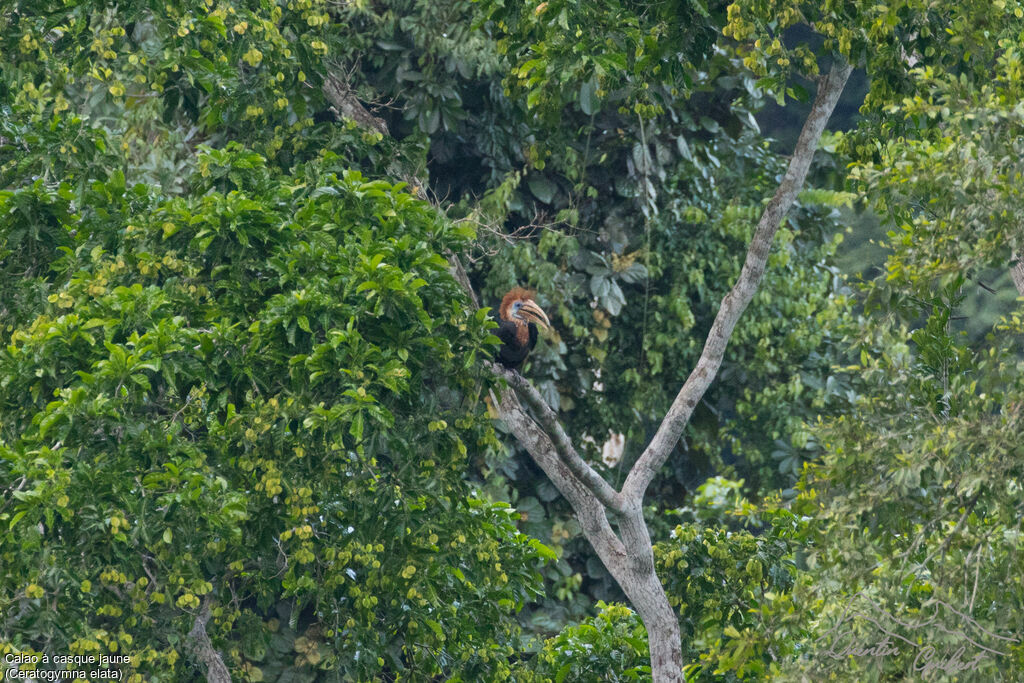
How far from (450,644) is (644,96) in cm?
249

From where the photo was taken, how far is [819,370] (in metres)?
8.73

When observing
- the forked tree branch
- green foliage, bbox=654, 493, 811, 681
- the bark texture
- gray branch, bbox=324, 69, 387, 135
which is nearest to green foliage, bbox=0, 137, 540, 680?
the forked tree branch

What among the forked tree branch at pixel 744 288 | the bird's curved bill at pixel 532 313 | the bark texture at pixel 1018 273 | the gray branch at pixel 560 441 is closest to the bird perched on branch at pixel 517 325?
the bird's curved bill at pixel 532 313

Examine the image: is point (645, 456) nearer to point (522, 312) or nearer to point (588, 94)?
point (522, 312)

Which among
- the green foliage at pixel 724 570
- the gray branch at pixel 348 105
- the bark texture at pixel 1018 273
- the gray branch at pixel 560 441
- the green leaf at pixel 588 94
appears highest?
the bark texture at pixel 1018 273

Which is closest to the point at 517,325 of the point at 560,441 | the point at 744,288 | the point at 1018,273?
the point at 560,441

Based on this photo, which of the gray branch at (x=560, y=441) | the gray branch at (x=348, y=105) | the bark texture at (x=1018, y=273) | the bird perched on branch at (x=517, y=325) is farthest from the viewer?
the gray branch at (x=348, y=105)

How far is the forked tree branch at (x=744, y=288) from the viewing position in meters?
5.29

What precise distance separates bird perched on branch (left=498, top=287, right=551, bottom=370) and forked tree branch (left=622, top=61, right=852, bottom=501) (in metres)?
0.80

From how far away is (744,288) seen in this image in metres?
5.38

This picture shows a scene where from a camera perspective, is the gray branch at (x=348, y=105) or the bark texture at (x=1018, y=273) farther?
the gray branch at (x=348, y=105)

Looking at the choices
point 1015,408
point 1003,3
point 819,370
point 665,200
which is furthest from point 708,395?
point 1015,408

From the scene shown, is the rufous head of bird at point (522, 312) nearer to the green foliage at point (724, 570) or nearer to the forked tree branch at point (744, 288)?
the forked tree branch at point (744, 288)

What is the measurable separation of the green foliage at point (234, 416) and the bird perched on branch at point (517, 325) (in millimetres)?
1357
